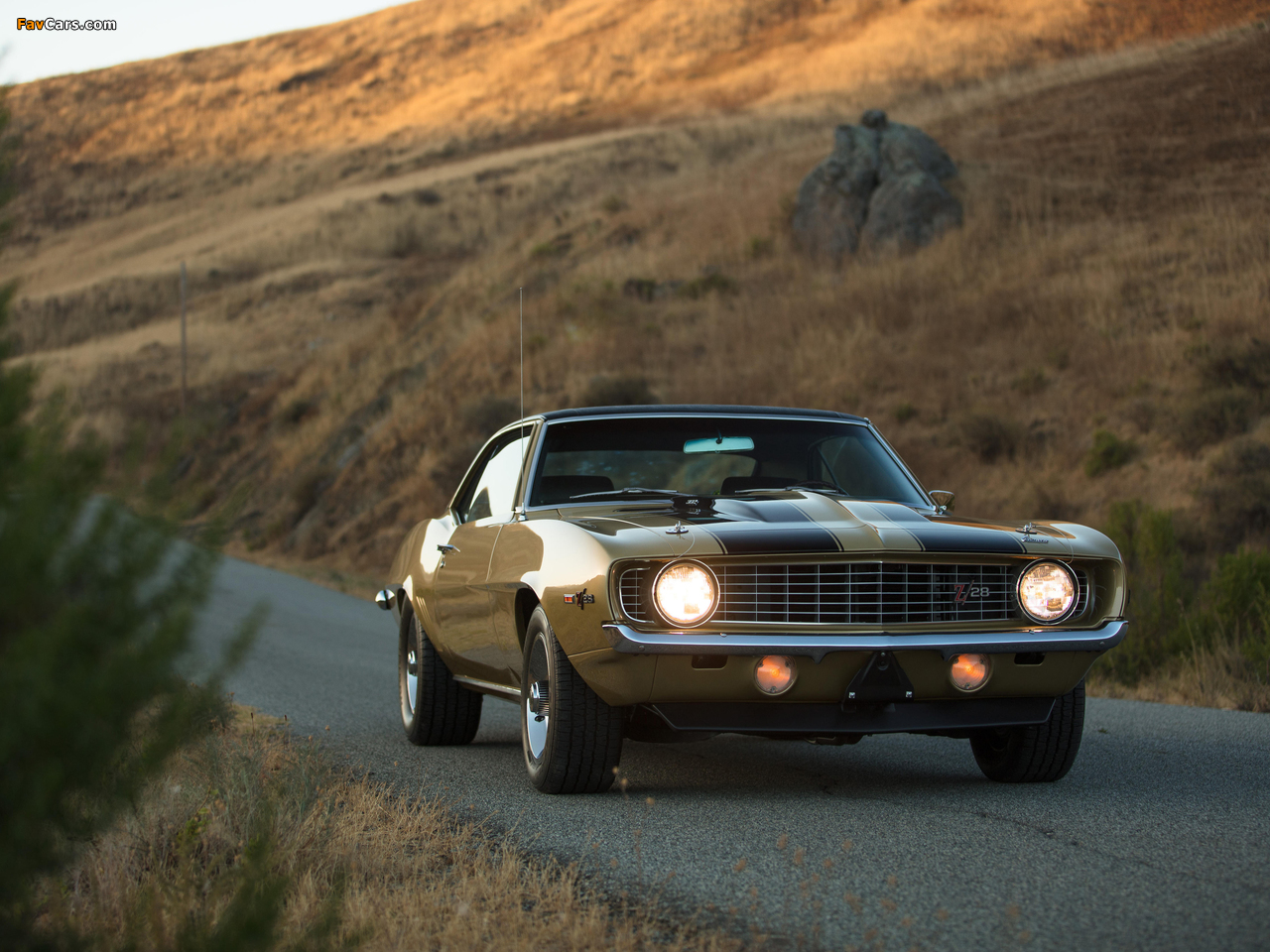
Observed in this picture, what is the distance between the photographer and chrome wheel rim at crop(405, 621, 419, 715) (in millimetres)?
7547

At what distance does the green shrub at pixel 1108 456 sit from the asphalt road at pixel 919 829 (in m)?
11.8

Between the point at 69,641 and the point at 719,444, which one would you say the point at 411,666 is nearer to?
the point at 719,444

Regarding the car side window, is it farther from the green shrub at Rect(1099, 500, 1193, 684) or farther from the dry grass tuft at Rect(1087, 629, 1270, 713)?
the green shrub at Rect(1099, 500, 1193, 684)

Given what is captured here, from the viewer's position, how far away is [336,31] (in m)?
96.4

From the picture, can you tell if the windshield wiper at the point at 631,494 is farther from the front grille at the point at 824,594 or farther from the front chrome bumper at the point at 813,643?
the front chrome bumper at the point at 813,643

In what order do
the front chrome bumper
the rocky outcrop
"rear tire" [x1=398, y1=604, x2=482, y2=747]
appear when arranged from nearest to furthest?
1. the front chrome bumper
2. "rear tire" [x1=398, y1=604, x2=482, y2=747]
3. the rocky outcrop

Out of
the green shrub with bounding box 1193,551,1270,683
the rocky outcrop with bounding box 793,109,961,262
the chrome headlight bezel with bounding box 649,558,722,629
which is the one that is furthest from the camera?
the rocky outcrop with bounding box 793,109,961,262

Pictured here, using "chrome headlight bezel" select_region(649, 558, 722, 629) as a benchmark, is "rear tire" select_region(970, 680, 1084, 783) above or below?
below

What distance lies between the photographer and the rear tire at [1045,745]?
18.6 feet

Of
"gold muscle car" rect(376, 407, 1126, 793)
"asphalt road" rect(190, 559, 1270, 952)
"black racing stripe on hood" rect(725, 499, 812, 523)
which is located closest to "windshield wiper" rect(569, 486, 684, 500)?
"gold muscle car" rect(376, 407, 1126, 793)

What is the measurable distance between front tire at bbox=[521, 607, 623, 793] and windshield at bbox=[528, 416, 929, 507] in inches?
48.9

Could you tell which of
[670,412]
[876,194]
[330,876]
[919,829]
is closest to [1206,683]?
[670,412]

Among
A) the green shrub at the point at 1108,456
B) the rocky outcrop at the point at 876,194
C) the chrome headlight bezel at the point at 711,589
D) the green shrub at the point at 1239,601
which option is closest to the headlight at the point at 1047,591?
the chrome headlight bezel at the point at 711,589

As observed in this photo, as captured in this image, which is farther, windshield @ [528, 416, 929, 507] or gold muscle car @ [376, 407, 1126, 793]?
windshield @ [528, 416, 929, 507]
